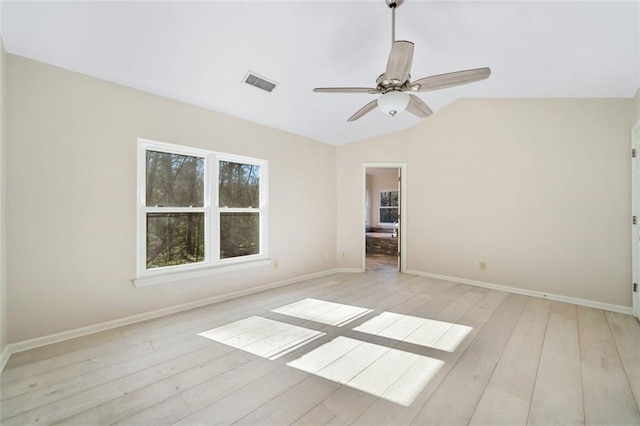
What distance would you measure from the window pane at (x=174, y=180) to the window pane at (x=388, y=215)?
735 cm

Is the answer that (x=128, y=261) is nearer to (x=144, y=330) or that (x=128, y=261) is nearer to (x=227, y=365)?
(x=144, y=330)

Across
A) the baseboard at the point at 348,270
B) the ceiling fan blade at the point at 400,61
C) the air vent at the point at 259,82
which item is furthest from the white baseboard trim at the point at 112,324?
the ceiling fan blade at the point at 400,61

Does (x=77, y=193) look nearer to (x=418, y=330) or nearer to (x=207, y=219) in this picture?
(x=207, y=219)

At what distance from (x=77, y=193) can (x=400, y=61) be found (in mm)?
3008

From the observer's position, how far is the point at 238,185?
3789 millimetres

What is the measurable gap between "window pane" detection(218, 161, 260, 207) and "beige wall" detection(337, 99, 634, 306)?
5.92ft

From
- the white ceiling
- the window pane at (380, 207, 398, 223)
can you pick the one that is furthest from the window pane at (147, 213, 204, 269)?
the window pane at (380, 207, 398, 223)

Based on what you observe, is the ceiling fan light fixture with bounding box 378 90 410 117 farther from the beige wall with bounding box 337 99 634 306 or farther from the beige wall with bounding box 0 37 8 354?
the beige wall with bounding box 0 37 8 354

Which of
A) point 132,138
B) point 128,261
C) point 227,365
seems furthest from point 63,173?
Result: point 227,365

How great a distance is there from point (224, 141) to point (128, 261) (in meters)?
1.79

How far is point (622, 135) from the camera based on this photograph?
3209 mm

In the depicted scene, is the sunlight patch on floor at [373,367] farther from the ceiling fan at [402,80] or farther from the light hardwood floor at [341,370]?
the ceiling fan at [402,80]

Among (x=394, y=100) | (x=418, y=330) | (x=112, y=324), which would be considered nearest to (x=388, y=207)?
(x=418, y=330)

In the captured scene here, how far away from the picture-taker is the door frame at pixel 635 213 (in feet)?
9.77
